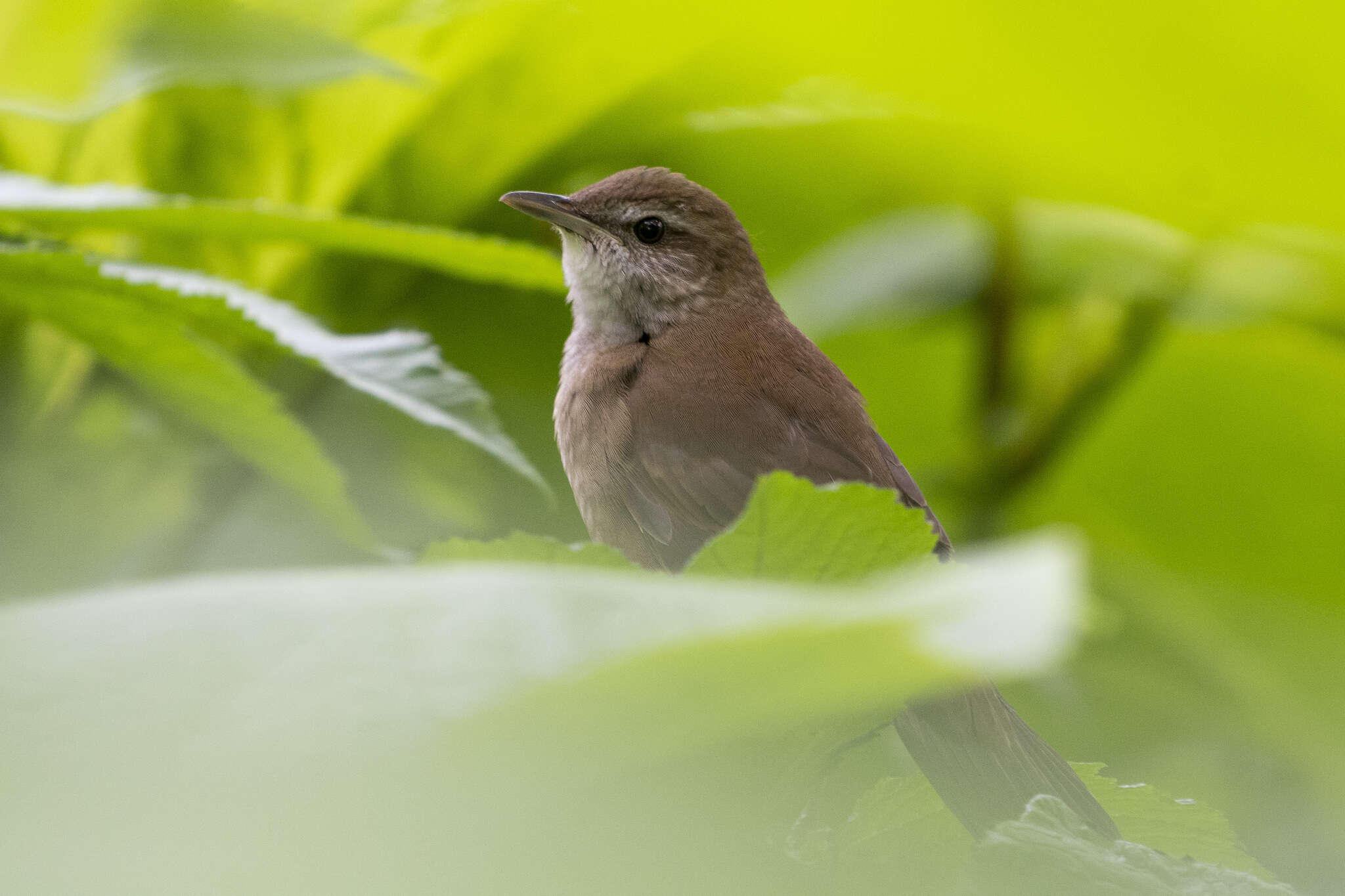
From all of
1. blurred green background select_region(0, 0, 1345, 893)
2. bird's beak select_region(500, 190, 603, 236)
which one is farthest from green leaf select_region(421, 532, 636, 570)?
bird's beak select_region(500, 190, 603, 236)

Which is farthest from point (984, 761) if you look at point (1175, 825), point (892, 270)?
point (892, 270)

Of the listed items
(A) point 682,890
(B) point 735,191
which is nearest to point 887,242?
(B) point 735,191

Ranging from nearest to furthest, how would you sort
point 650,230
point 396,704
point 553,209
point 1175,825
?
point 396,704, point 1175,825, point 553,209, point 650,230

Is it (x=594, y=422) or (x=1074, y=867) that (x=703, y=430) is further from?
(x=1074, y=867)

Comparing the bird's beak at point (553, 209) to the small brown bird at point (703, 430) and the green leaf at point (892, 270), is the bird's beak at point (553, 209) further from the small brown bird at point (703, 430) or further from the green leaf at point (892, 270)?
the green leaf at point (892, 270)

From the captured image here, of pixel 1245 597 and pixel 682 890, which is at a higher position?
pixel 682 890

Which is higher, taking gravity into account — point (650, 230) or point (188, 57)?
point (188, 57)

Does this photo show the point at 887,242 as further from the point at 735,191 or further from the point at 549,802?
the point at 549,802

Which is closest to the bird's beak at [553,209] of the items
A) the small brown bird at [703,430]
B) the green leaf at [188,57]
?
the small brown bird at [703,430]

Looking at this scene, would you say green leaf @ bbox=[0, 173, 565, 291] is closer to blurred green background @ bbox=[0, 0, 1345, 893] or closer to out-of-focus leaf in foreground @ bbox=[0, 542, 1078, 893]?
blurred green background @ bbox=[0, 0, 1345, 893]
